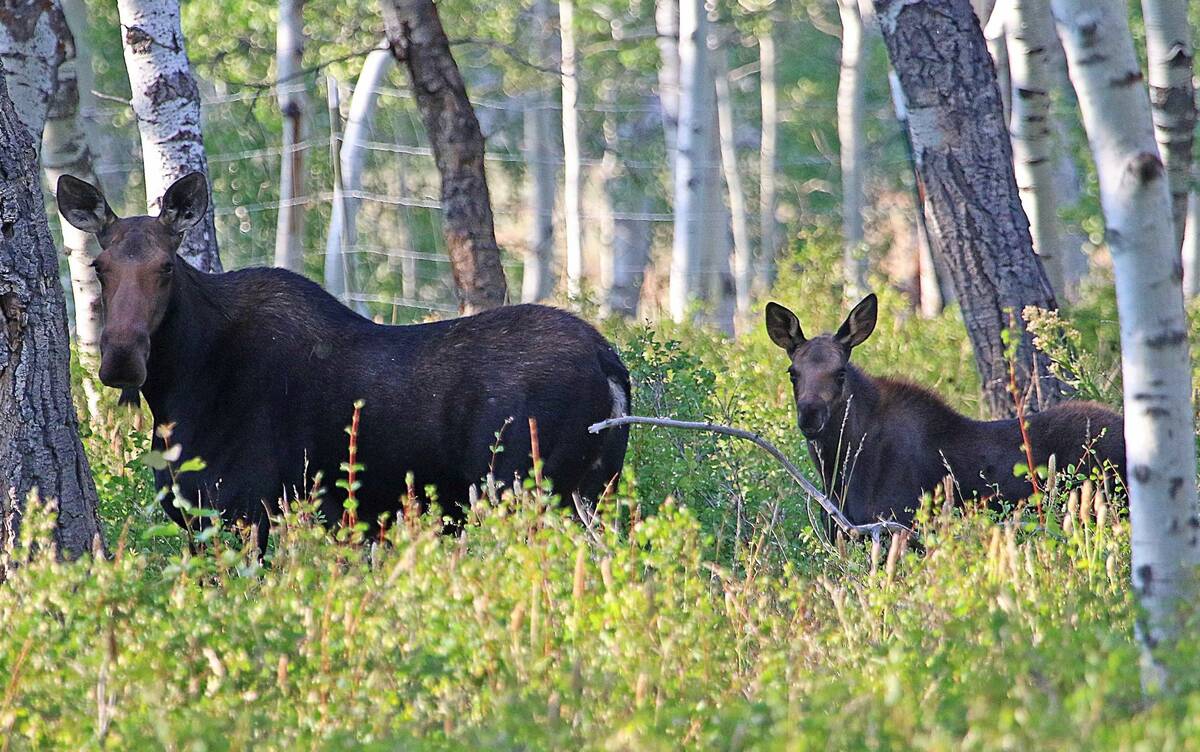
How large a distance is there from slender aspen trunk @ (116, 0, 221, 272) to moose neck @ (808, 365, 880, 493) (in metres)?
4.22

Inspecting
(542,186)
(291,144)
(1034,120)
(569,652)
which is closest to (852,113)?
(542,186)

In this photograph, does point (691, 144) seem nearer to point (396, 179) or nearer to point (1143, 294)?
point (1143, 294)

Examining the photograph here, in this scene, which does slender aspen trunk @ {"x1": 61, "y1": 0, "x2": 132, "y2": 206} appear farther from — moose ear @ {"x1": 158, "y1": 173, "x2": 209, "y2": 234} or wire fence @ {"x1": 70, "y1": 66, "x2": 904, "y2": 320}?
moose ear @ {"x1": 158, "y1": 173, "x2": 209, "y2": 234}

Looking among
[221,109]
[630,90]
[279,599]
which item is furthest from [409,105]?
[279,599]

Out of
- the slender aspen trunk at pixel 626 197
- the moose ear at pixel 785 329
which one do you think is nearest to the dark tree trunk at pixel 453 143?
the moose ear at pixel 785 329

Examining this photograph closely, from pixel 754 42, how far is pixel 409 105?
35.3 feet

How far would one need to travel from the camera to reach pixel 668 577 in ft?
15.7

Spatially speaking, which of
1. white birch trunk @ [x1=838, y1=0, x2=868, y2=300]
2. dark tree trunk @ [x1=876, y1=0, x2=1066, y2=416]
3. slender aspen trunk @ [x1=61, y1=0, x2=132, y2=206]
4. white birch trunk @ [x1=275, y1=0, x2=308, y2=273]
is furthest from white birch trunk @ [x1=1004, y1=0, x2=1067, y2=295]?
white birch trunk @ [x1=838, y1=0, x2=868, y2=300]

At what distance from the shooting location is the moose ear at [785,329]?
906cm

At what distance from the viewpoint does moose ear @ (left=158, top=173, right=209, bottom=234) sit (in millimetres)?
7801

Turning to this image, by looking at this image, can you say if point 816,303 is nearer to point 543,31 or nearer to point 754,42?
point 543,31

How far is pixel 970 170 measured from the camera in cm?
982

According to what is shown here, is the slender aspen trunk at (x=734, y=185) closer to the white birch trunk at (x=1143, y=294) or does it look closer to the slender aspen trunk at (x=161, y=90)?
the slender aspen trunk at (x=161, y=90)

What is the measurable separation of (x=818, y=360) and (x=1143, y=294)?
13.2ft
